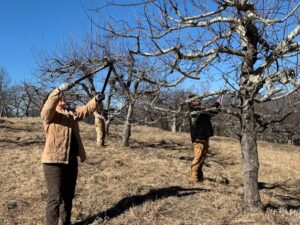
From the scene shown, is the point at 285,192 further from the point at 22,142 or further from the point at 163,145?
the point at 22,142

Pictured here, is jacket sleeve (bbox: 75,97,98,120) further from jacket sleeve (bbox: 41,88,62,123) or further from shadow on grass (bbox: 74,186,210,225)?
shadow on grass (bbox: 74,186,210,225)

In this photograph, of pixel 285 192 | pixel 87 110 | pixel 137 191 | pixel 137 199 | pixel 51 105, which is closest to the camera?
pixel 51 105

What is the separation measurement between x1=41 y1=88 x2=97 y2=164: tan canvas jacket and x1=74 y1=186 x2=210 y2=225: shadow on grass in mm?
978

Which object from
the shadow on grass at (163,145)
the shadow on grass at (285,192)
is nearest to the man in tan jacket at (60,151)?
the shadow on grass at (285,192)

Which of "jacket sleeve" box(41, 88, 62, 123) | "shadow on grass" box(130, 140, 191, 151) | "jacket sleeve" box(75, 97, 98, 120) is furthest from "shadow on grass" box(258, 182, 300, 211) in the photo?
"shadow on grass" box(130, 140, 191, 151)

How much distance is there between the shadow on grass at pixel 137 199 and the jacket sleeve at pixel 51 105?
1562mm

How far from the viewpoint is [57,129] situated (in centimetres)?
573

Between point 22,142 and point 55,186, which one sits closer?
point 55,186

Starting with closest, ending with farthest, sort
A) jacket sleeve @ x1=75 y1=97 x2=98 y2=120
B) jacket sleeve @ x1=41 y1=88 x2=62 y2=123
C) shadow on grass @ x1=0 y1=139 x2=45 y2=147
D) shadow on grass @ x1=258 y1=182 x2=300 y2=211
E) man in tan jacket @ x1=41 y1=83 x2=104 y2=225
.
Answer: jacket sleeve @ x1=41 y1=88 x2=62 y2=123, man in tan jacket @ x1=41 y1=83 x2=104 y2=225, jacket sleeve @ x1=75 y1=97 x2=98 y2=120, shadow on grass @ x1=258 y1=182 x2=300 y2=211, shadow on grass @ x1=0 y1=139 x2=45 y2=147

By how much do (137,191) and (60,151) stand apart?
7.96 feet

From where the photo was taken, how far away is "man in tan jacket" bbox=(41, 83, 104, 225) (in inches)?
220

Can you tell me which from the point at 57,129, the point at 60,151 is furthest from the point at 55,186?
the point at 57,129

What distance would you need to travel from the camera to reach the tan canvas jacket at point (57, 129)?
553 centimetres

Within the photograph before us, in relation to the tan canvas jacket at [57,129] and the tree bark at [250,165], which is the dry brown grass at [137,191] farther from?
the tan canvas jacket at [57,129]
